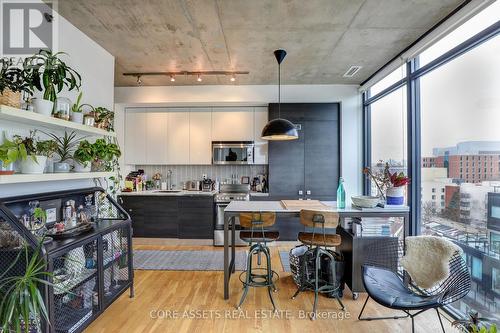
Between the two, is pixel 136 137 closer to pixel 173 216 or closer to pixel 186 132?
pixel 186 132

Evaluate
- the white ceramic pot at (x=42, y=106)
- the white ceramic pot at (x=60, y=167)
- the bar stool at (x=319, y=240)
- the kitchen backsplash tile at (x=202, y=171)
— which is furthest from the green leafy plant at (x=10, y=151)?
the kitchen backsplash tile at (x=202, y=171)

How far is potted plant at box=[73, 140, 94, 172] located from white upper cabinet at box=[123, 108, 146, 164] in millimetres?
2682

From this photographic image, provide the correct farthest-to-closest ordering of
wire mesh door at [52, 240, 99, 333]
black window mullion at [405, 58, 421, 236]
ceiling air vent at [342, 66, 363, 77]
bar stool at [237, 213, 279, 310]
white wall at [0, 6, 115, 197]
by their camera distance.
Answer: ceiling air vent at [342, 66, 363, 77]
black window mullion at [405, 58, 421, 236]
bar stool at [237, 213, 279, 310]
white wall at [0, 6, 115, 197]
wire mesh door at [52, 240, 99, 333]

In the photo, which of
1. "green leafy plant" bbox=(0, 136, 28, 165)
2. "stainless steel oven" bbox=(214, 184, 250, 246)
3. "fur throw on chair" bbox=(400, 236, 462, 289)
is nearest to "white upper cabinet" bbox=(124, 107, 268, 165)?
"stainless steel oven" bbox=(214, 184, 250, 246)

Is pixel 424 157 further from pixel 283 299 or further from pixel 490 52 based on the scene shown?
pixel 283 299

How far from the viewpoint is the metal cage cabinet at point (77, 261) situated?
66.9 inches

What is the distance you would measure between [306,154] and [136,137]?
337cm

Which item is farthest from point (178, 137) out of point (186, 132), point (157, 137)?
point (157, 137)

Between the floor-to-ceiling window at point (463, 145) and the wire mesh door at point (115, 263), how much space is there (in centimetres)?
326

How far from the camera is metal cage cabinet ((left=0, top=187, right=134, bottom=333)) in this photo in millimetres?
1698

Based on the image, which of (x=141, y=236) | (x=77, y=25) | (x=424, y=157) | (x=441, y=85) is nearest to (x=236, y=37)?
(x=77, y=25)

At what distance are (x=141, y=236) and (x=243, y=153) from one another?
7.97 ft

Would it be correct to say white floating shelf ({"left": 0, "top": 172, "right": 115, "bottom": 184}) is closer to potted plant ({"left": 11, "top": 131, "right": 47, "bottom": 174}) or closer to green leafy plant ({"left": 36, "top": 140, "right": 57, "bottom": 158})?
potted plant ({"left": 11, "top": 131, "right": 47, "bottom": 174})

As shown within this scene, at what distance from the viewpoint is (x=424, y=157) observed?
2.98 m
